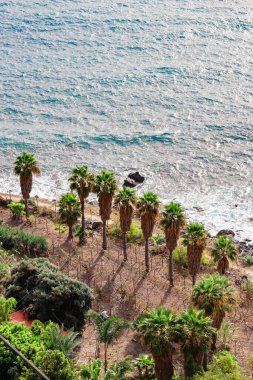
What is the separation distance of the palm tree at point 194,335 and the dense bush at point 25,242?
2553cm

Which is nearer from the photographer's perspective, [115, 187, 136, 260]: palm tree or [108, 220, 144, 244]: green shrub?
[115, 187, 136, 260]: palm tree

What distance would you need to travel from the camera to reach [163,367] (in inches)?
1497

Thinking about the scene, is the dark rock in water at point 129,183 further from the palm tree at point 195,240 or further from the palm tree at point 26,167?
the palm tree at point 195,240

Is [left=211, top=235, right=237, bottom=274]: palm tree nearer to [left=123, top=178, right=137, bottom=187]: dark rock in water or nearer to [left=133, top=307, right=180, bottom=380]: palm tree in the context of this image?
[left=133, top=307, right=180, bottom=380]: palm tree

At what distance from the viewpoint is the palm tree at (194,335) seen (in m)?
36.5

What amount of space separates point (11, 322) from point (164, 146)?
177 feet

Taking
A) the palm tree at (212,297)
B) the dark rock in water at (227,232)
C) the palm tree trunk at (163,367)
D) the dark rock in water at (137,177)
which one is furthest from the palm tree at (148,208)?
the dark rock in water at (137,177)

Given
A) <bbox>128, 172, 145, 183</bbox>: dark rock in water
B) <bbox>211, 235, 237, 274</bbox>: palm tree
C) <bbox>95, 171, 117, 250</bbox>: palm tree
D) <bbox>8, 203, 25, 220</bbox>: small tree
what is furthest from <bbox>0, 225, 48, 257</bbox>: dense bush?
<bbox>128, 172, 145, 183</bbox>: dark rock in water

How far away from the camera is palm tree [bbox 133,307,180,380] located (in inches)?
1426

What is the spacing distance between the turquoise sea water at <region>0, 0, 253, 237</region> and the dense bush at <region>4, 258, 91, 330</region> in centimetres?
2950

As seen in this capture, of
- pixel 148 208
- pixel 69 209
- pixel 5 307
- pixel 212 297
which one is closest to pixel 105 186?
pixel 148 208

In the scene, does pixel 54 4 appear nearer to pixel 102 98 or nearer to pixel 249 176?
pixel 102 98

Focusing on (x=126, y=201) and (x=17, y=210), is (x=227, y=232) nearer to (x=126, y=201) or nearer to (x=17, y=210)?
(x=126, y=201)

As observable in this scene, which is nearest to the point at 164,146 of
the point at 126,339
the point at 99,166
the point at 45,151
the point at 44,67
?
the point at 99,166
